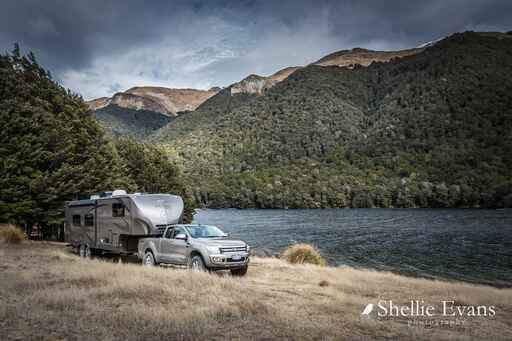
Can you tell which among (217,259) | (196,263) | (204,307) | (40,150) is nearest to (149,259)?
(196,263)

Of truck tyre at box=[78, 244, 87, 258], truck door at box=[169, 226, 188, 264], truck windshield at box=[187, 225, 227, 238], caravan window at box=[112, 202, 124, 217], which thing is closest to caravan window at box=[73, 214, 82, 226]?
truck tyre at box=[78, 244, 87, 258]

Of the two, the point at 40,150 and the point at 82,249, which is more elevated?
the point at 40,150

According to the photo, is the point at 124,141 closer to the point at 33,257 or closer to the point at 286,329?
the point at 33,257

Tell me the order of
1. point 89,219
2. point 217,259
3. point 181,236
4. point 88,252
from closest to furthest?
1. point 217,259
2. point 181,236
3. point 89,219
4. point 88,252

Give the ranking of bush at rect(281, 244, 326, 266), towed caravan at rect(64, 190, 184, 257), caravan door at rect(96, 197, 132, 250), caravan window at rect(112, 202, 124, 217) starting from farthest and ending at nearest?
bush at rect(281, 244, 326, 266) < caravan window at rect(112, 202, 124, 217) < caravan door at rect(96, 197, 132, 250) < towed caravan at rect(64, 190, 184, 257)

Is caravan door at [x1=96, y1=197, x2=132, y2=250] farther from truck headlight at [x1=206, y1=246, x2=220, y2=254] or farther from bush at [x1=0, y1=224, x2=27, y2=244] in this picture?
bush at [x1=0, y1=224, x2=27, y2=244]

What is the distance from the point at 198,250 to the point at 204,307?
5.59 metres

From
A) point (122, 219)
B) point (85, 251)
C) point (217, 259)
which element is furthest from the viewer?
point (85, 251)

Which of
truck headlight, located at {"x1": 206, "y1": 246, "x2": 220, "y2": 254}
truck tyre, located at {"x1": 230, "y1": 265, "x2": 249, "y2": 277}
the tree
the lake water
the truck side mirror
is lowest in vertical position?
the lake water

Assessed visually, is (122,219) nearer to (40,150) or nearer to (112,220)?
(112,220)

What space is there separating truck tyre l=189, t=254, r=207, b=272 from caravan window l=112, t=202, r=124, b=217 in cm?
547

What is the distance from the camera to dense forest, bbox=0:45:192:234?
27750 millimetres

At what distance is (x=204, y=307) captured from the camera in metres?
9.55

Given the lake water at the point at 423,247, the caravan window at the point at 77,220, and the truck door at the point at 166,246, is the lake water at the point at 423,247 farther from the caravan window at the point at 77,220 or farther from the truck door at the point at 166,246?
the caravan window at the point at 77,220
